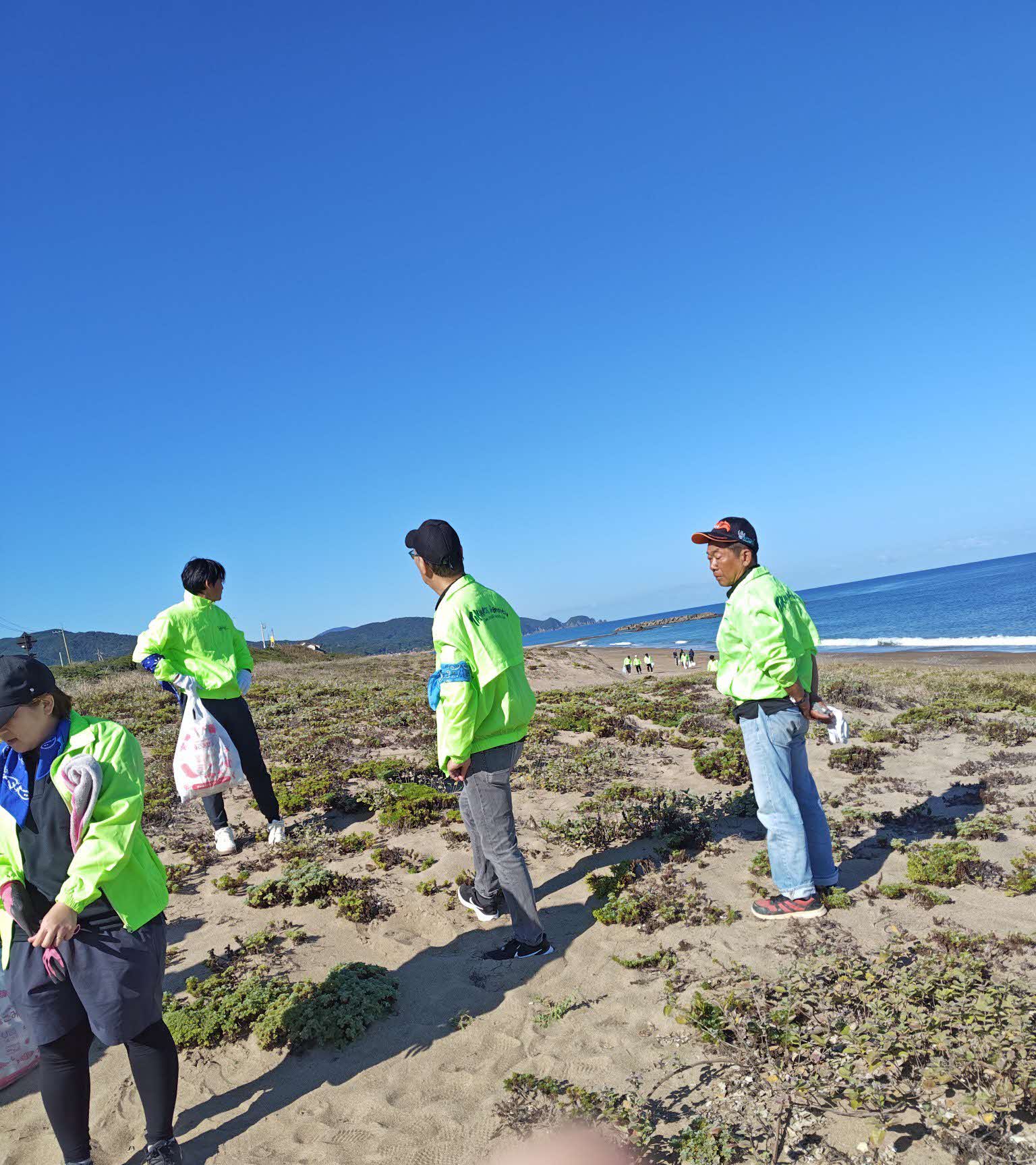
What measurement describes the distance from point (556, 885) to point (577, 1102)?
2.70 m

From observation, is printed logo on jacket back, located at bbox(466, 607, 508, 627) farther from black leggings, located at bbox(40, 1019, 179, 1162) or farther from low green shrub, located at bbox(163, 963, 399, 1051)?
black leggings, located at bbox(40, 1019, 179, 1162)

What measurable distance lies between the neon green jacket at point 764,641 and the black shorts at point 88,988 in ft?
12.0

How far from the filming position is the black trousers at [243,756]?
6477mm

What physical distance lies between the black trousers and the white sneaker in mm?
47

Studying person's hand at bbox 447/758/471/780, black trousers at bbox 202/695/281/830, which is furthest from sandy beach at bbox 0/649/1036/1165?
person's hand at bbox 447/758/471/780

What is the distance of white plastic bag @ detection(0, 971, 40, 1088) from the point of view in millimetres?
3803

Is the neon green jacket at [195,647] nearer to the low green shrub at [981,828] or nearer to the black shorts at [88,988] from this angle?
the black shorts at [88,988]

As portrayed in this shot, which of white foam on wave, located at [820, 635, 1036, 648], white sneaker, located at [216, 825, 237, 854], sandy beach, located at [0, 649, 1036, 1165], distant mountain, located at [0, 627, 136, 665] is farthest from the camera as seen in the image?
A: distant mountain, located at [0, 627, 136, 665]

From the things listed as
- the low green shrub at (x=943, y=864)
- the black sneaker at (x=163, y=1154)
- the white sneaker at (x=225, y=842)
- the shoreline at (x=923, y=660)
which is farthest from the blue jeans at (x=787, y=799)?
the shoreline at (x=923, y=660)

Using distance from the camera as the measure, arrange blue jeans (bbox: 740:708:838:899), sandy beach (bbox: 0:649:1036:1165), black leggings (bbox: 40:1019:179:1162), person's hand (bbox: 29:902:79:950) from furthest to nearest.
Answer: blue jeans (bbox: 740:708:838:899) → sandy beach (bbox: 0:649:1036:1165) → black leggings (bbox: 40:1019:179:1162) → person's hand (bbox: 29:902:79:950)

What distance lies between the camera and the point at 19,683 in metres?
2.89

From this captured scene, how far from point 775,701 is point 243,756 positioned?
15.4 feet

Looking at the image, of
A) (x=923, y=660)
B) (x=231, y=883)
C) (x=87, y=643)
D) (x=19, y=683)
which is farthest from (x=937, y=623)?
(x=87, y=643)

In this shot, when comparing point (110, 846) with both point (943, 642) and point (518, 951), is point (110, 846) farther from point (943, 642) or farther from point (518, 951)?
point (943, 642)
